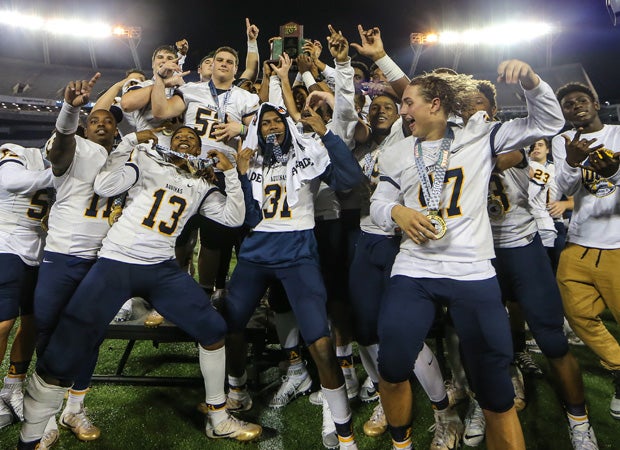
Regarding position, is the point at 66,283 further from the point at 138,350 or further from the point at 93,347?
the point at 138,350

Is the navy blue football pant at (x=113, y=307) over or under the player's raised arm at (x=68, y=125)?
under

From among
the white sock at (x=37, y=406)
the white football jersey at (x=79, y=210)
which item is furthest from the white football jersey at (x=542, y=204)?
the white sock at (x=37, y=406)

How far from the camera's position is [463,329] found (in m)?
2.28

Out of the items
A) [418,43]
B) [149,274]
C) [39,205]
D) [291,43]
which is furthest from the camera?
[418,43]

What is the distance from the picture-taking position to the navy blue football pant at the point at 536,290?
2.84 metres

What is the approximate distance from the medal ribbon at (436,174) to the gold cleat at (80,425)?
2.96 metres

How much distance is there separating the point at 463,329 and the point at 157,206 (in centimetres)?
224

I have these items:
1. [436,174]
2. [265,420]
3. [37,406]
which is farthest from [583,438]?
[37,406]

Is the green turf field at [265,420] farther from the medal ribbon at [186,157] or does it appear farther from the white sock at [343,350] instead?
the medal ribbon at [186,157]

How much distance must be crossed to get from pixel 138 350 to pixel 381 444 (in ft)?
10.6

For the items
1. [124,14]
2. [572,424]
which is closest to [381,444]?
[572,424]

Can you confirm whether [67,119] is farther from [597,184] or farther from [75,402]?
[597,184]

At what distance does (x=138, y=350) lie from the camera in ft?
16.7

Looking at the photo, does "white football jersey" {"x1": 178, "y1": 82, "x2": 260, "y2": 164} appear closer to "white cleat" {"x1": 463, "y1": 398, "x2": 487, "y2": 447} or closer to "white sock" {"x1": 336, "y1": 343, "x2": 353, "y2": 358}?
"white sock" {"x1": 336, "y1": 343, "x2": 353, "y2": 358}
